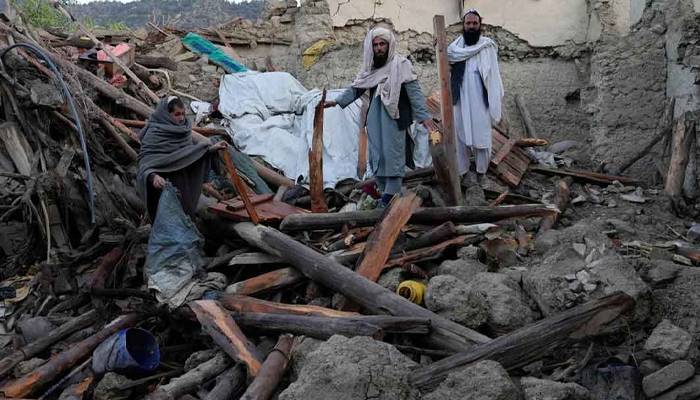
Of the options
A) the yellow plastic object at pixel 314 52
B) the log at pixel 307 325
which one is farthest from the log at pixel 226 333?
the yellow plastic object at pixel 314 52

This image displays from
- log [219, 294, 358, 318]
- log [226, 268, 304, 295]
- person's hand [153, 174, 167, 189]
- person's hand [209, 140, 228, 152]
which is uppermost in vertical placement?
person's hand [209, 140, 228, 152]

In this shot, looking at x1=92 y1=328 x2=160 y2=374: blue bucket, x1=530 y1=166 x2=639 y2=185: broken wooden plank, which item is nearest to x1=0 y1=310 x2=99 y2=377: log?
x1=92 y1=328 x2=160 y2=374: blue bucket

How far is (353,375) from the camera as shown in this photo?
335cm

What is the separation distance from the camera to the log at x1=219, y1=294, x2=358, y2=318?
171 inches

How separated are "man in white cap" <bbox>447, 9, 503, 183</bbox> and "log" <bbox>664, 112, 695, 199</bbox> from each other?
61.7 inches

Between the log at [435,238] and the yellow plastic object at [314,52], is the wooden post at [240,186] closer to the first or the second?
the log at [435,238]

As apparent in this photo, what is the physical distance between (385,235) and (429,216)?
55 cm

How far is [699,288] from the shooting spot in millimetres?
3848

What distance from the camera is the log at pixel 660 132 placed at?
6850mm

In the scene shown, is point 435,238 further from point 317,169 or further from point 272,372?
point 272,372

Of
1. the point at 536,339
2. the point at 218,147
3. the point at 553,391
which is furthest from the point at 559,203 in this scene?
the point at 553,391

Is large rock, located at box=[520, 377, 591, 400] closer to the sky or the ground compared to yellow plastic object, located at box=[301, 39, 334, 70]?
closer to the ground

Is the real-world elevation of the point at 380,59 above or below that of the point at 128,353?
above

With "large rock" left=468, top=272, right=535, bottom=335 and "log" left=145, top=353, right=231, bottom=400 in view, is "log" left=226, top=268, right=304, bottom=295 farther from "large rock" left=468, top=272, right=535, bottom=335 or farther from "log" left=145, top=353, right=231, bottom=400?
"large rock" left=468, top=272, right=535, bottom=335
